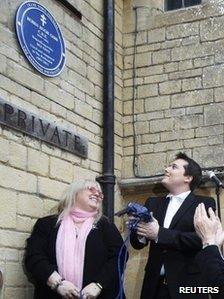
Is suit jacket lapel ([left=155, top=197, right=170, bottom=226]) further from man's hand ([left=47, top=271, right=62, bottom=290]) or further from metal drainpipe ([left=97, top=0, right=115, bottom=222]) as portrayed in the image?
metal drainpipe ([left=97, top=0, right=115, bottom=222])

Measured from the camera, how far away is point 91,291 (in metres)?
3.49

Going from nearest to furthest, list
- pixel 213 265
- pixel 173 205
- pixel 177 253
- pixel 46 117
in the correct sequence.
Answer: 1. pixel 213 265
2. pixel 177 253
3. pixel 173 205
4. pixel 46 117

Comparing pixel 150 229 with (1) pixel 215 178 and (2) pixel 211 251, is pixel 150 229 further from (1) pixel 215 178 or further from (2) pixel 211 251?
(2) pixel 211 251

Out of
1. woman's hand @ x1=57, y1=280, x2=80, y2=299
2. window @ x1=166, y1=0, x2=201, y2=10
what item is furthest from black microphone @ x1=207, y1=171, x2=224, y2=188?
window @ x1=166, y1=0, x2=201, y2=10

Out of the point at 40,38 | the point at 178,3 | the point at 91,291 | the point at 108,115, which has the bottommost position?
the point at 91,291

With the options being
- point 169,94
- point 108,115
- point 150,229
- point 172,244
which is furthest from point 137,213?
point 169,94

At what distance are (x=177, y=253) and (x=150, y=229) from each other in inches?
10.4

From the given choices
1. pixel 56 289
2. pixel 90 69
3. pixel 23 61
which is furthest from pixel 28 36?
pixel 56 289

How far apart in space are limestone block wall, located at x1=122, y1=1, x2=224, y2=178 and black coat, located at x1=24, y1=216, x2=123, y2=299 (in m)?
1.47

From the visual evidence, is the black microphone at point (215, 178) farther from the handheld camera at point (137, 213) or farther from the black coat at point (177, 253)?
the handheld camera at point (137, 213)

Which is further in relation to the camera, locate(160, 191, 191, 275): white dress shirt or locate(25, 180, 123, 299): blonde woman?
locate(160, 191, 191, 275): white dress shirt

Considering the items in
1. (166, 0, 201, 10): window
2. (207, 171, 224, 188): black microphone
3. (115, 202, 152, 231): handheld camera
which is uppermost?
(166, 0, 201, 10): window

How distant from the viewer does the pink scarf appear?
141 inches

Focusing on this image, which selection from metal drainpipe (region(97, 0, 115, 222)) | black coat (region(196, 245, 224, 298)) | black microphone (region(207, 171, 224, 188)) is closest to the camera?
black coat (region(196, 245, 224, 298))
